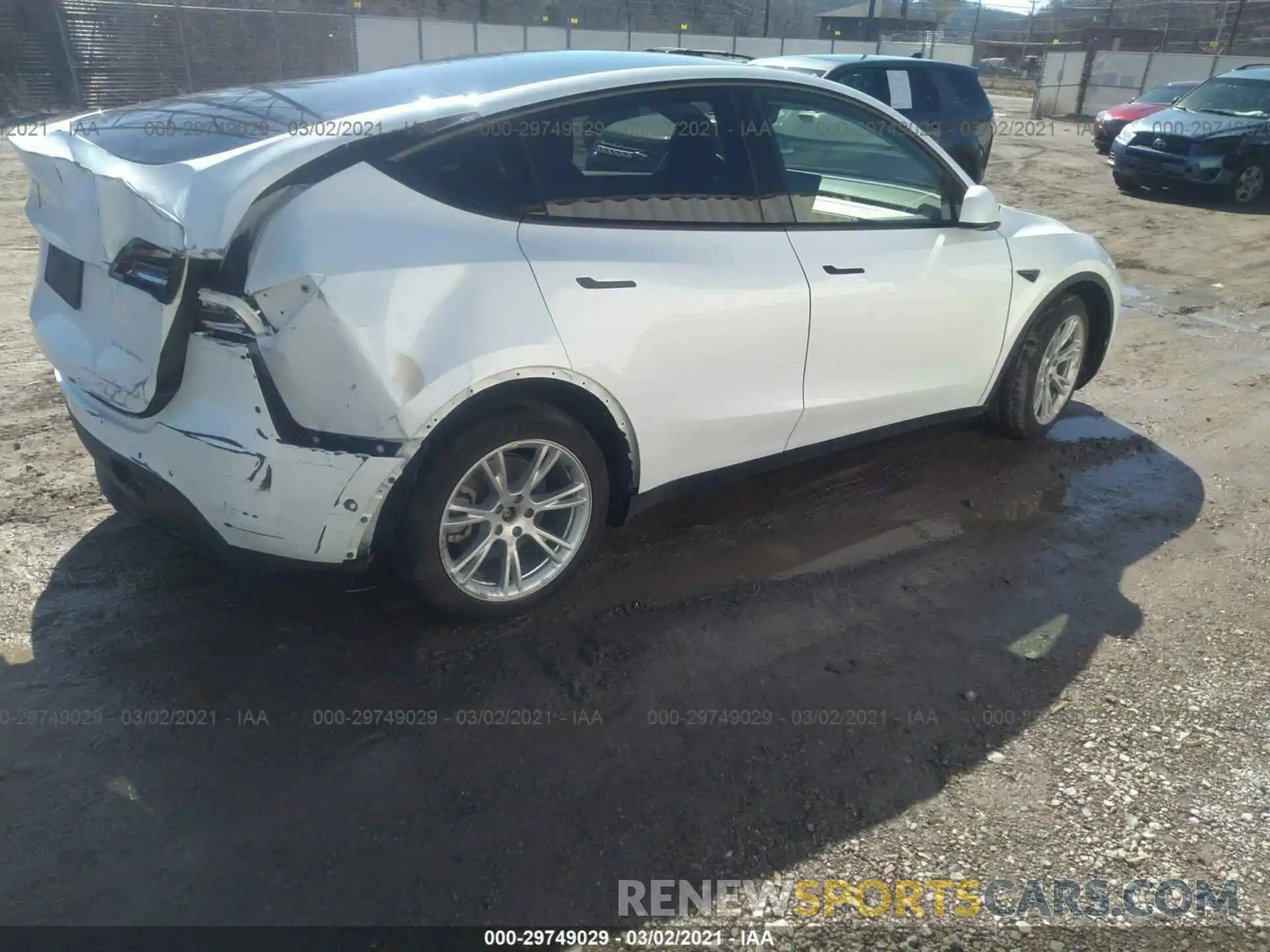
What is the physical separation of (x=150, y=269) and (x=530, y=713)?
170cm

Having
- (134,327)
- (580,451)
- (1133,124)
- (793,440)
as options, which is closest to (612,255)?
(580,451)

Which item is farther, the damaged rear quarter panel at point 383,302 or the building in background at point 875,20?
the building in background at point 875,20

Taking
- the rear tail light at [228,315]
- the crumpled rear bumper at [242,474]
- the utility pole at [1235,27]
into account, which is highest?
the utility pole at [1235,27]

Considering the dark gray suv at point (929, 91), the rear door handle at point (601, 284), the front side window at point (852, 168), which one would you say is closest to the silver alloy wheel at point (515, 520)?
the rear door handle at point (601, 284)

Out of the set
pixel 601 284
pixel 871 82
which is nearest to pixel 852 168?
pixel 601 284

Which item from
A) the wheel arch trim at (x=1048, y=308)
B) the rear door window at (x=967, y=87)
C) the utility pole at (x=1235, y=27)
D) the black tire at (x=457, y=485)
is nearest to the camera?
the black tire at (x=457, y=485)

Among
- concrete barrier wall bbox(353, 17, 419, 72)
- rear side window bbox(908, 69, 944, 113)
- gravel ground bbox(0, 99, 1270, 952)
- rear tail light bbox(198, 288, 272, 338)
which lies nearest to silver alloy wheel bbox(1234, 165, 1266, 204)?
rear side window bbox(908, 69, 944, 113)

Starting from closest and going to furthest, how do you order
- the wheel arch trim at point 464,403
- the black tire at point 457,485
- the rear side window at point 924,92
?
the wheel arch trim at point 464,403 < the black tire at point 457,485 < the rear side window at point 924,92

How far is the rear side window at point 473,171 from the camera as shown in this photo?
2.80 metres

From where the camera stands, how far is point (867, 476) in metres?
4.60

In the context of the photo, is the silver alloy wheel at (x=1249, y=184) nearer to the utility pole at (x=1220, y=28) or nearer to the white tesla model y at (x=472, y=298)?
the white tesla model y at (x=472, y=298)

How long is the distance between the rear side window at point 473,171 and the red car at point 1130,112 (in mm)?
17906

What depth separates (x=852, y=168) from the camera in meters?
4.14

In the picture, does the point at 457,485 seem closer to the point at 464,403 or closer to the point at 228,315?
the point at 464,403
